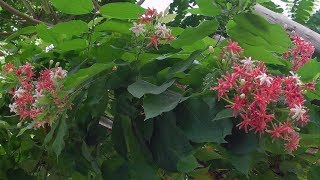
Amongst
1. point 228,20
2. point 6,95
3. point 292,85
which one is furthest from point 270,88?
point 6,95

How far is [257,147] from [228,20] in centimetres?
21

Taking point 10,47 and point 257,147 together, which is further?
point 10,47

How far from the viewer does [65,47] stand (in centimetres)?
100

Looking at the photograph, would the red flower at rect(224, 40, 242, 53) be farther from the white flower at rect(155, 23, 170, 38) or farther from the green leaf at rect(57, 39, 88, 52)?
the green leaf at rect(57, 39, 88, 52)

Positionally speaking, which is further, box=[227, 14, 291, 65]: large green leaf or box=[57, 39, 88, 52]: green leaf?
box=[57, 39, 88, 52]: green leaf

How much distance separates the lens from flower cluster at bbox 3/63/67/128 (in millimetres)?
845

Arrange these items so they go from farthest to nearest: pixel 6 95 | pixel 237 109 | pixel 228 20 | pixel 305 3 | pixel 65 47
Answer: pixel 305 3 < pixel 6 95 < pixel 65 47 < pixel 228 20 < pixel 237 109

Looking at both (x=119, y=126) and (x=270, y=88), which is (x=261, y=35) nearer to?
(x=270, y=88)

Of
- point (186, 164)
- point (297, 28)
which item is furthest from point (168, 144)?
point (297, 28)

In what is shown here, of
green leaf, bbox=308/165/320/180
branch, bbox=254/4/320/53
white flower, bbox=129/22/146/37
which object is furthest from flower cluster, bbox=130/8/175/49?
branch, bbox=254/4/320/53

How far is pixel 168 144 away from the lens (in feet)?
2.57

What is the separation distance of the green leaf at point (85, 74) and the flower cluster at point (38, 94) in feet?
0.08

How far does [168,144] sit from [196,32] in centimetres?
18

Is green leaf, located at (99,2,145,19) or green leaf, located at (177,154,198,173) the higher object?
green leaf, located at (99,2,145,19)
